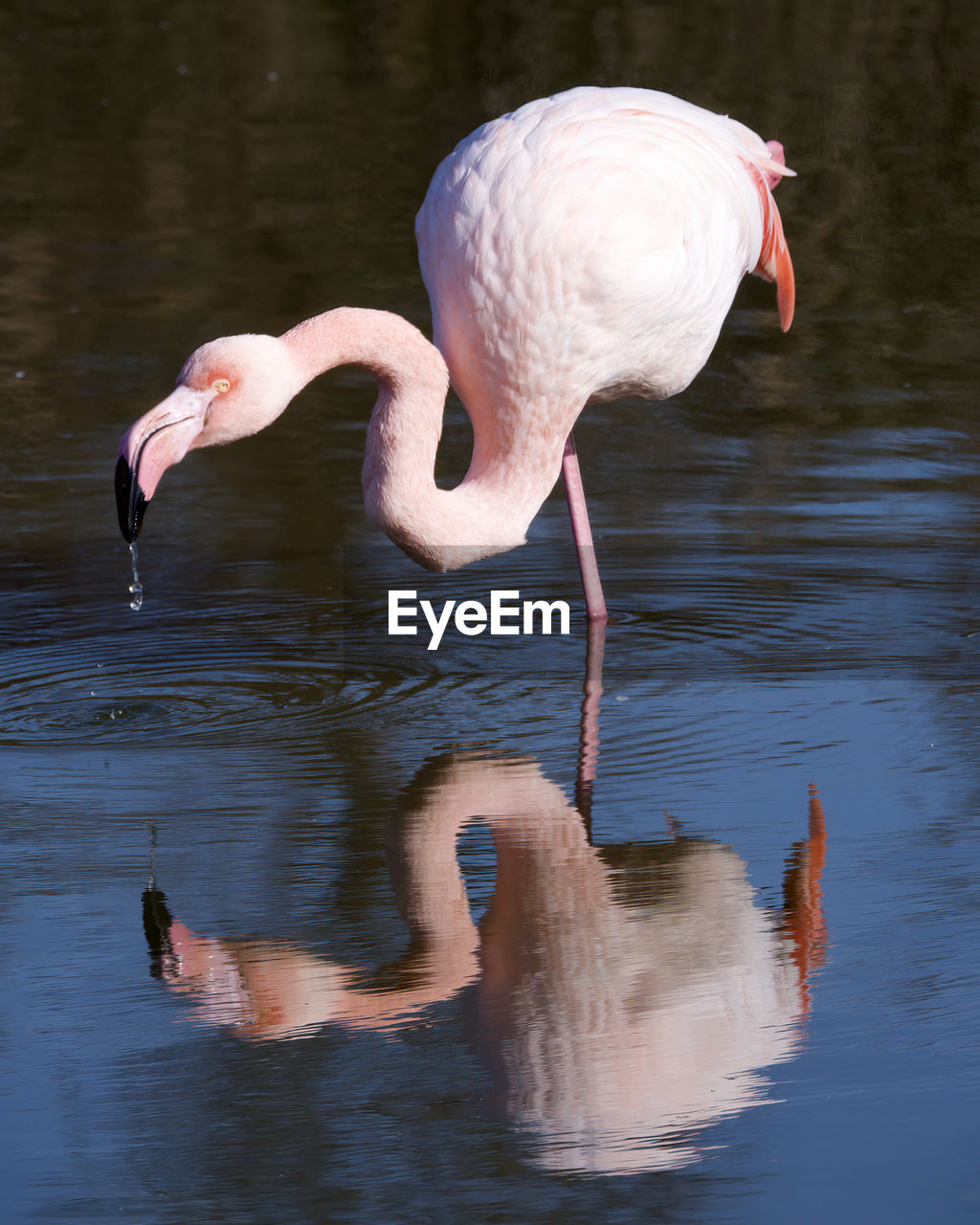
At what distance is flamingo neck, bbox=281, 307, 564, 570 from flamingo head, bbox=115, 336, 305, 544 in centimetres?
13

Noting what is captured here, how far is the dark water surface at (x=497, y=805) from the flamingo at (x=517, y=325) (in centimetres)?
49

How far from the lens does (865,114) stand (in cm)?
1383

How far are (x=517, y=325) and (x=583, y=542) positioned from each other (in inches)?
34.5

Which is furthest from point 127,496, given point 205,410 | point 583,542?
point 583,542

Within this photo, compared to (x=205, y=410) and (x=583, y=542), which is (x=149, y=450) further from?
(x=583, y=542)

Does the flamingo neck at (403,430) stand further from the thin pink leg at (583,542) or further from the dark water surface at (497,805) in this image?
the thin pink leg at (583,542)

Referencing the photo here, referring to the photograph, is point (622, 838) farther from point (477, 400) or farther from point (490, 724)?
point (477, 400)

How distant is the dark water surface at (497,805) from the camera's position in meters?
3.06

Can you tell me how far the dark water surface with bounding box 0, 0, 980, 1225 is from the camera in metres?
3.06

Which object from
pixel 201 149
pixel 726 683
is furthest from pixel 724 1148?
pixel 201 149

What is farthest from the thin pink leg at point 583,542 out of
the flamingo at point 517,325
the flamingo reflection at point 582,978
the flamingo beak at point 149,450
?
the flamingo reflection at point 582,978

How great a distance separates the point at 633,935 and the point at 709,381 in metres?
5.03

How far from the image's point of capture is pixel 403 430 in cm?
511

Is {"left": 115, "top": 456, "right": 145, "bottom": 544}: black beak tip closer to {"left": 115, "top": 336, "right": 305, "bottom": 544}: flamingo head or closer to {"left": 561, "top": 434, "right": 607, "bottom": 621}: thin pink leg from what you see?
{"left": 115, "top": 336, "right": 305, "bottom": 544}: flamingo head
